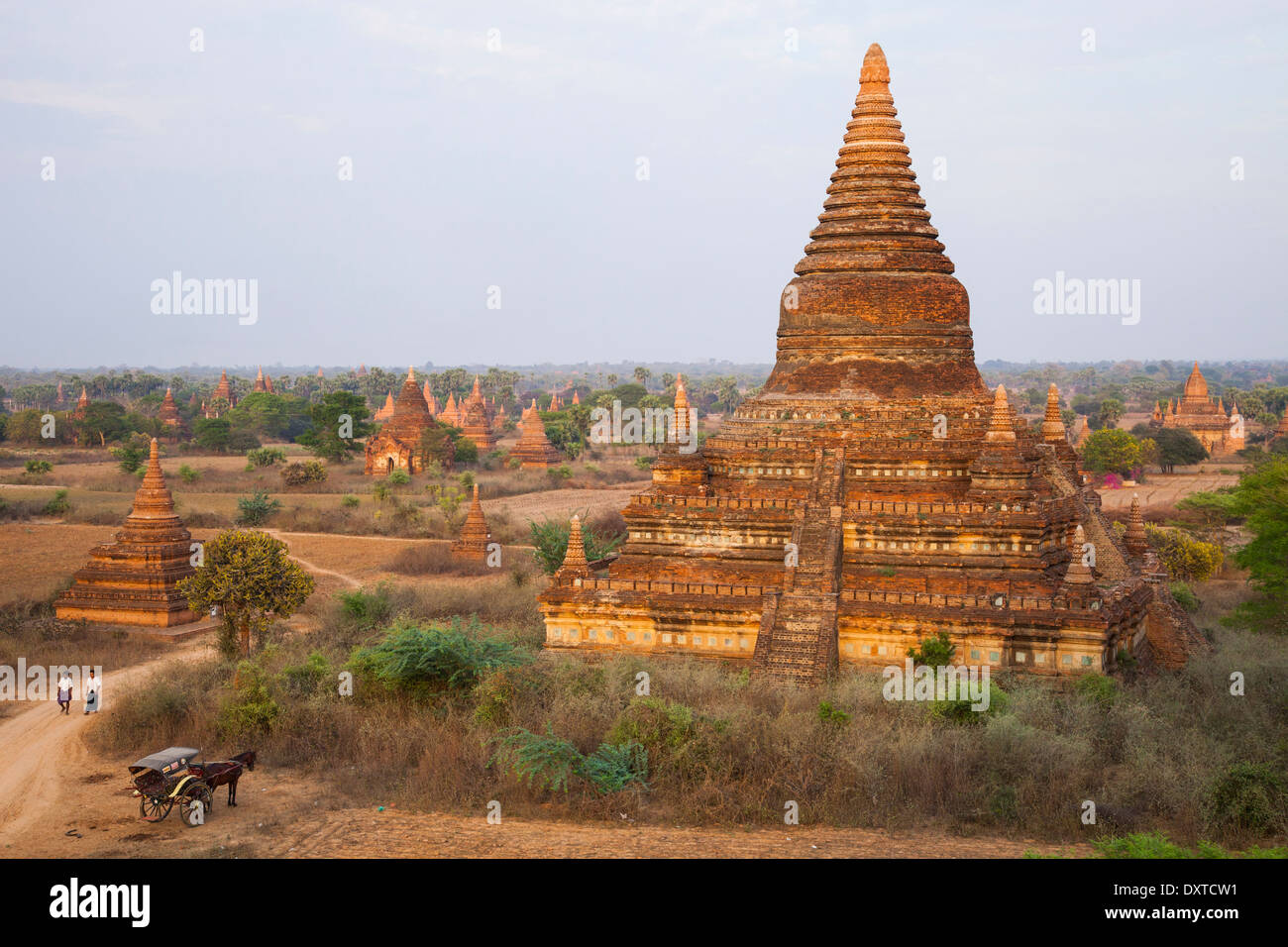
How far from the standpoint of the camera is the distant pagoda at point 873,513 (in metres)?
18.9

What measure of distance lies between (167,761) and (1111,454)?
61455mm

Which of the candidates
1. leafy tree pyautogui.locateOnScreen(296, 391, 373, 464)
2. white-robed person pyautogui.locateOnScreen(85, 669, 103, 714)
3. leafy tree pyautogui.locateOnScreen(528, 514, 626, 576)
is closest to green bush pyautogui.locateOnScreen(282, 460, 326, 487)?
leafy tree pyautogui.locateOnScreen(296, 391, 373, 464)

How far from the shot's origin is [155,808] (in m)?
14.6

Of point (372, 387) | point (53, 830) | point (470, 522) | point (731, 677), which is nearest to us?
point (53, 830)

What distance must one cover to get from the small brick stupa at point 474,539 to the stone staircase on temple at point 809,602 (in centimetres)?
1978

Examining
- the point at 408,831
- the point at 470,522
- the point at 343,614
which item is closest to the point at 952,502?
the point at 408,831

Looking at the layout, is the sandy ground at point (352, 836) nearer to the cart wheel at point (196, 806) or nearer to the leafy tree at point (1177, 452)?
the cart wheel at point (196, 806)

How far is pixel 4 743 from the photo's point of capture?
18469mm

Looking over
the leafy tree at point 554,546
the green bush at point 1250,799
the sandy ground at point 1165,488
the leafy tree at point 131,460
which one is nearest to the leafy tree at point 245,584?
the leafy tree at point 554,546

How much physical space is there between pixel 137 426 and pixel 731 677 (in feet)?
249

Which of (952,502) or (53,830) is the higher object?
(952,502)

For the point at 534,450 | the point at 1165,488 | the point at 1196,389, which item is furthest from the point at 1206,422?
the point at 534,450

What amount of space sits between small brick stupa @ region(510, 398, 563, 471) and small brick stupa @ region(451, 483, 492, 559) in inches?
1337
